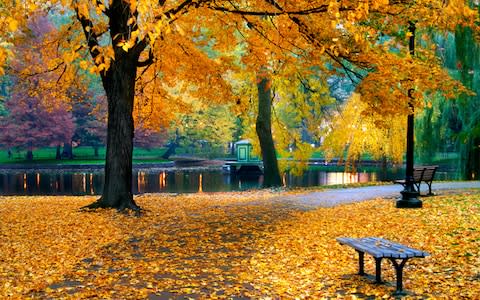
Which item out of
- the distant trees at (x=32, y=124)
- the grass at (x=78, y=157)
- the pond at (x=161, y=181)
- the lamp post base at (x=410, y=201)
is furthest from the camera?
the grass at (x=78, y=157)

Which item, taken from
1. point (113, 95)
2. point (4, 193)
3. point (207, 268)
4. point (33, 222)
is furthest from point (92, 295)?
point (4, 193)

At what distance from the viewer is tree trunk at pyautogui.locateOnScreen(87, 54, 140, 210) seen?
1247 cm

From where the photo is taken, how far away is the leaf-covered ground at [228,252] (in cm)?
629

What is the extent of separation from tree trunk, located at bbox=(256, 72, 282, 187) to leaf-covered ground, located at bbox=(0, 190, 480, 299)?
8731mm

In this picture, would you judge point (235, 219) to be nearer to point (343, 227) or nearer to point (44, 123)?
point (343, 227)

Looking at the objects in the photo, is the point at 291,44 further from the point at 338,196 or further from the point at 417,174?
the point at 338,196

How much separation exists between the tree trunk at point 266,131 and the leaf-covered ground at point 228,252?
28.6 feet

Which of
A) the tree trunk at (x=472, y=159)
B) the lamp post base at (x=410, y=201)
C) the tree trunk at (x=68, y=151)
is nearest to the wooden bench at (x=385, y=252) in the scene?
the lamp post base at (x=410, y=201)

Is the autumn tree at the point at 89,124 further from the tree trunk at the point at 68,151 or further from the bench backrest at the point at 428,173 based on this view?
the bench backrest at the point at 428,173

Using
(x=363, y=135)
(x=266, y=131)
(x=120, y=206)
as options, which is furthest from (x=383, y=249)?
(x=363, y=135)

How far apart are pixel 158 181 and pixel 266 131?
54.8ft

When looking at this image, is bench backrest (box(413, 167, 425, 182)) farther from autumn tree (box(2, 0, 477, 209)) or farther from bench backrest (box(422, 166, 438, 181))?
autumn tree (box(2, 0, 477, 209))

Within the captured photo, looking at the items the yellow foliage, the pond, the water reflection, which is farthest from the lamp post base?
the water reflection

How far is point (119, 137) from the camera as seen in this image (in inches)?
492
